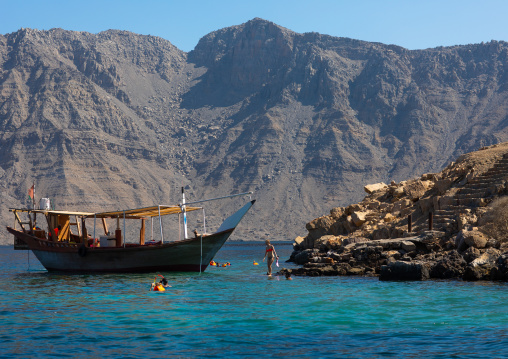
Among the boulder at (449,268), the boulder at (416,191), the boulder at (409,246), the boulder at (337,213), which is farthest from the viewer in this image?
the boulder at (337,213)

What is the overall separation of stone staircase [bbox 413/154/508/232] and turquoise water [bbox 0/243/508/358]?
11890 millimetres

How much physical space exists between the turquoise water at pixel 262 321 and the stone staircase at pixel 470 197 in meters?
11.9

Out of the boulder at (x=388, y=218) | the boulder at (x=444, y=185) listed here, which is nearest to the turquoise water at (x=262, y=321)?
the boulder at (x=444, y=185)

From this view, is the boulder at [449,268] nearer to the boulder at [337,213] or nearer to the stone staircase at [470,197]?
the stone staircase at [470,197]

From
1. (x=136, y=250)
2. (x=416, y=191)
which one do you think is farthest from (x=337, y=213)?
(x=136, y=250)

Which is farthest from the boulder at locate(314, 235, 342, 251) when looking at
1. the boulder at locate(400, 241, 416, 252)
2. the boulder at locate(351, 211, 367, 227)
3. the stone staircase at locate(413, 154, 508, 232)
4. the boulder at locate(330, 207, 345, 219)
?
the boulder at locate(400, 241, 416, 252)

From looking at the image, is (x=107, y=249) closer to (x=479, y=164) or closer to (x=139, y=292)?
(x=139, y=292)

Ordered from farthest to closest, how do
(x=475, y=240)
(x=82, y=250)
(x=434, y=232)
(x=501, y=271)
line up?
(x=82, y=250)
(x=434, y=232)
(x=475, y=240)
(x=501, y=271)

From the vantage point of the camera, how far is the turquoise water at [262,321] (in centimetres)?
1488

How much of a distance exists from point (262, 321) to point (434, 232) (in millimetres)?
20548

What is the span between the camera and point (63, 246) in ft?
134

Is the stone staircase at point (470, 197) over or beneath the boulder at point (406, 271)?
over

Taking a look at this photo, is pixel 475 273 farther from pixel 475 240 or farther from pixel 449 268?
pixel 475 240

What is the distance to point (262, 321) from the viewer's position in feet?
62.3
